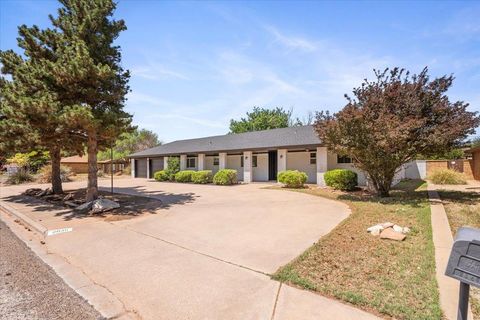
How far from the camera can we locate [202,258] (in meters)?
4.84

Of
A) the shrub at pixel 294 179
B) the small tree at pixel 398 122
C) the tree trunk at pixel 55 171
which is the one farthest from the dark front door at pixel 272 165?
the tree trunk at pixel 55 171

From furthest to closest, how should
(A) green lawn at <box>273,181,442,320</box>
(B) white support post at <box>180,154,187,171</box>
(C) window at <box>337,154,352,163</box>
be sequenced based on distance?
(B) white support post at <box>180,154,187,171</box> → (C) window at <box>337,154,352,163</box> → (A) green lawn at <box>273,181,442,320</box>

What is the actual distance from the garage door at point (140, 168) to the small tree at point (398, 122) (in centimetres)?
2381

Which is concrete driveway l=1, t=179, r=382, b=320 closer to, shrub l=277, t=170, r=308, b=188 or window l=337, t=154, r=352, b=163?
shrub l=277, t=170, r=308, b=188

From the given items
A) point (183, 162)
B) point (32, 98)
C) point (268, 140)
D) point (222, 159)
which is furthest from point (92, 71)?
point (183, 162)

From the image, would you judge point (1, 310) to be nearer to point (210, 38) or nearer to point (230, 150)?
point (210, 38)

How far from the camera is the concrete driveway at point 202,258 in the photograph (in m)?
3.17

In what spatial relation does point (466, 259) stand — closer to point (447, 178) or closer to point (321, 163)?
point (321, 163)

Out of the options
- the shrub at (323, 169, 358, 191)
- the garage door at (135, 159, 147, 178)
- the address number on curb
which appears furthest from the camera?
the garage door at (135, 159, 147, 178)

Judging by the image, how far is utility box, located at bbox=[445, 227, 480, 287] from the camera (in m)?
1.65

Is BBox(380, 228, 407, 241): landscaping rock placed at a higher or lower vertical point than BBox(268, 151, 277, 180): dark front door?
lower

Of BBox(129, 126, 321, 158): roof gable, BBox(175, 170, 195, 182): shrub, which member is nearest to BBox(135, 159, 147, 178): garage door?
BBox(129, 126, 321, 158): roof gable

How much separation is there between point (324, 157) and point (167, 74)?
988 centimetres

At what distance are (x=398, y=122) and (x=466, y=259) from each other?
28.0 feet
